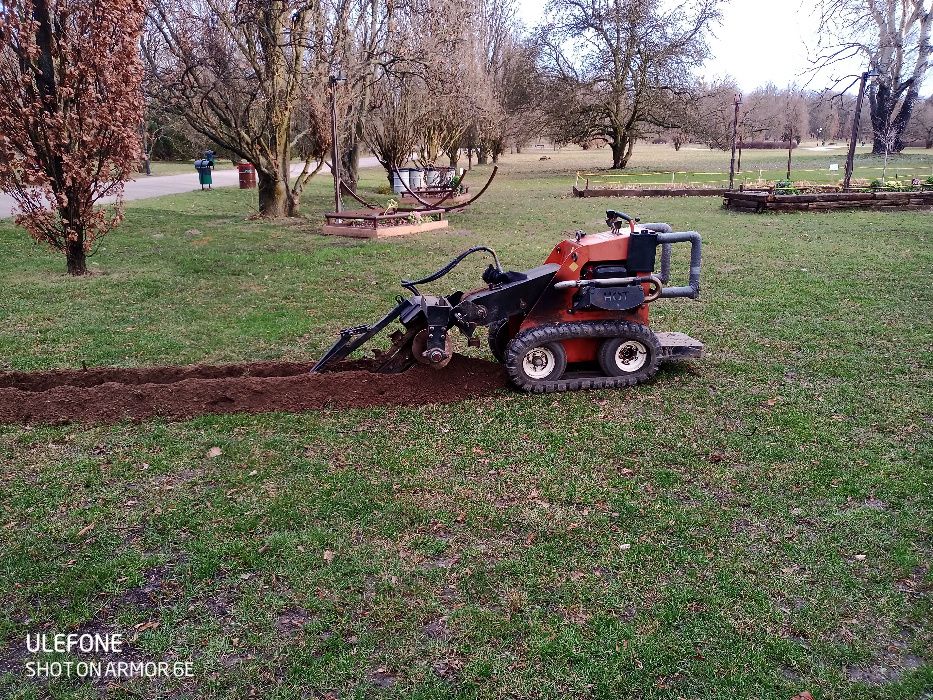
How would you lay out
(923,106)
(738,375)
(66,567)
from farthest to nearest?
(923,106) < (738,375) < (66,567)

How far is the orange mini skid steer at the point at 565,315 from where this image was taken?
18.5 ft

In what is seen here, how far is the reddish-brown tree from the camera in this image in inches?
392

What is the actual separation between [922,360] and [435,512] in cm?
507

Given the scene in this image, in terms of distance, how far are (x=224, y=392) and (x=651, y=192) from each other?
23.2 m

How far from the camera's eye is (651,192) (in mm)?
26344

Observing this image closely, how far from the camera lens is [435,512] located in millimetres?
4094

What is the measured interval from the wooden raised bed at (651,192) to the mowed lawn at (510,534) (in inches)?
757

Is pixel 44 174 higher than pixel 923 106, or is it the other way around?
pixel 923 106

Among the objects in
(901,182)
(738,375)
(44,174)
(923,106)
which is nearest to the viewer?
(738,375)

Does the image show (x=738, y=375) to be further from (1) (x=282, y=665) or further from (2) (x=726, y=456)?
(1) (x=282, y=665)

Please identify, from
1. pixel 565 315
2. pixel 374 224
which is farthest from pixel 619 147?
pixel 565 315

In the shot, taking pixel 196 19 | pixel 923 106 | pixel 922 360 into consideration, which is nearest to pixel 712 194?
pixel 196 19

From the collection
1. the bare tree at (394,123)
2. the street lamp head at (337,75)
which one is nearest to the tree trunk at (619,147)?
the bare tree at (394,123)

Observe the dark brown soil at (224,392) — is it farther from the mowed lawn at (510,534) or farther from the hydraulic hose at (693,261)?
the hydraulic hose at (693,261)
